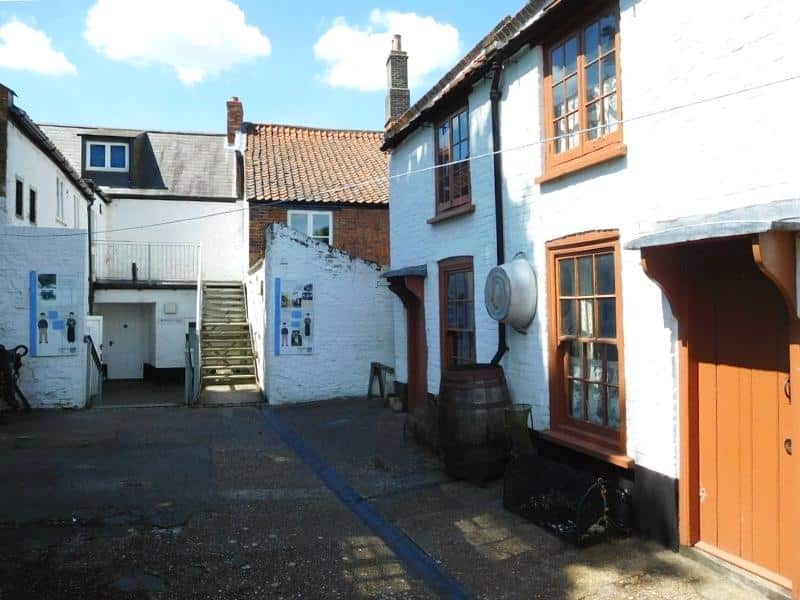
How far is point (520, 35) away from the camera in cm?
754

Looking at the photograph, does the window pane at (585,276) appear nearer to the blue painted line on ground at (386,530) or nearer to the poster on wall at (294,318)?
the blue painted line on ground at (386,530)

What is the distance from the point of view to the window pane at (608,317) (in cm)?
642

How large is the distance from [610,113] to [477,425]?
136 inches

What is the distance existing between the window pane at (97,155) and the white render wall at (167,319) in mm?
6547

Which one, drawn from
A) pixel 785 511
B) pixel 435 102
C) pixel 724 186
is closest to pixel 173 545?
pixel 785 511

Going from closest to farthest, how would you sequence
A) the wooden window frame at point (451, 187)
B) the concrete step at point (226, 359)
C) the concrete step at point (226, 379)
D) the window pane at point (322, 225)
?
the wooden window frame at point (451, 187)
the concrete step at point (226, 379)
the concrete step at point (226, 359)
the window pane at point (322, 225)

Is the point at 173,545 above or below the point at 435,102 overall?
below

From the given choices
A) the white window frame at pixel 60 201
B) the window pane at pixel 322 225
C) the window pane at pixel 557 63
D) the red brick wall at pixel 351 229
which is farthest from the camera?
the window pane at pixel 322 225

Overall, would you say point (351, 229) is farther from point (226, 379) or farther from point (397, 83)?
point (226, 379)

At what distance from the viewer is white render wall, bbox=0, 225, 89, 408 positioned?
515 inches

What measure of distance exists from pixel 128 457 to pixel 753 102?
828 cm

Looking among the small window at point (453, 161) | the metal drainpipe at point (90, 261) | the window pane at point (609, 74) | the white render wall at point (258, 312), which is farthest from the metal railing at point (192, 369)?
the window pane at point (609, 74)

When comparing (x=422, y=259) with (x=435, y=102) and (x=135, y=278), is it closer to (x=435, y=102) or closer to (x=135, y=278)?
(x=435, y=102)

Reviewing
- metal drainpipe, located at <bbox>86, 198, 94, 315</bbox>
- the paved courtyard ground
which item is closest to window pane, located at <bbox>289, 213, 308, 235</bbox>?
metal drainpipe, located at <bbox>86, 198, 94, 315</bbox>
